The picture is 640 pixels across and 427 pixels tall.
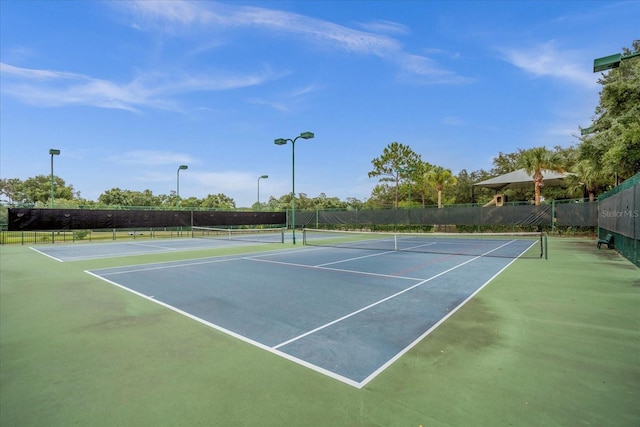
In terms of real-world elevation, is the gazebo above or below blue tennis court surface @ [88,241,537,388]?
above

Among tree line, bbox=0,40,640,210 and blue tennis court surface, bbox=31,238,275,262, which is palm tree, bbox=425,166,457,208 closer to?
tree line, bbox=0,40,640,210

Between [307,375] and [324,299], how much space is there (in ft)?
9.73

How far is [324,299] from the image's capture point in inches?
242

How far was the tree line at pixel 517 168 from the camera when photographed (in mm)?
13125

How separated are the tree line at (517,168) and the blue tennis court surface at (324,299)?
747cm

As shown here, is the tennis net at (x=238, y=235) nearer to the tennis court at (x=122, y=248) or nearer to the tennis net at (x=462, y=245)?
the tennis court at (x=122, y=248)

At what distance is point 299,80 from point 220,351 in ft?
70.9

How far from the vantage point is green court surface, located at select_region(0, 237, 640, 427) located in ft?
8.32

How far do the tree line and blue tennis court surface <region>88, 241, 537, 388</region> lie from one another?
747cm

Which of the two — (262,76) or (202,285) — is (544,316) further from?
(262,76)

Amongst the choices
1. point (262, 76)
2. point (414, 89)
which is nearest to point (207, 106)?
point (262, 76)

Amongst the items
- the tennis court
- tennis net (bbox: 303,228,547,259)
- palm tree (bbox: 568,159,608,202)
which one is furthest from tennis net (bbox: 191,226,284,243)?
palm tree (bbox: 568,159,608,202)

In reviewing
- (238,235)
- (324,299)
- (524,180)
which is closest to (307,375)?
(324,299)

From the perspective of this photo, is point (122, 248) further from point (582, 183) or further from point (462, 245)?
point (582, 183)
